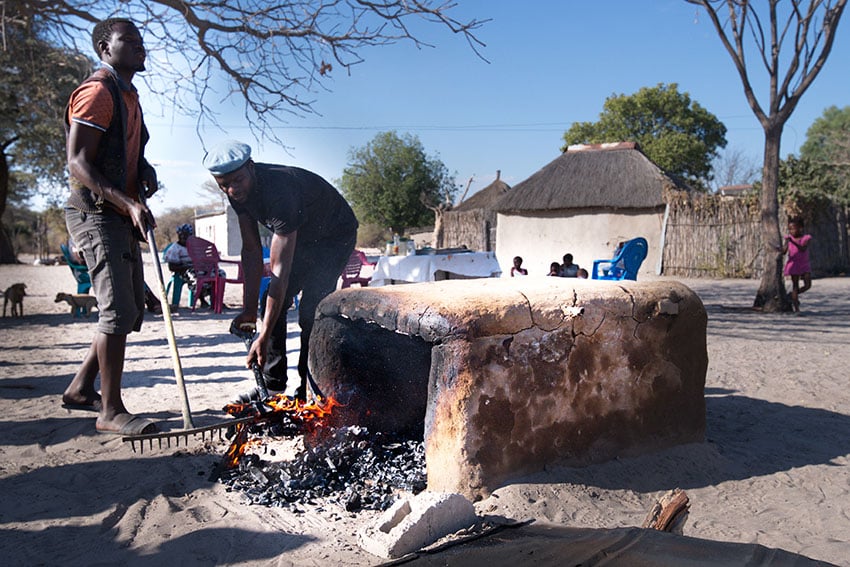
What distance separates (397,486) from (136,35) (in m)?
2.69

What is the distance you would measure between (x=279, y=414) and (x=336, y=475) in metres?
0.41

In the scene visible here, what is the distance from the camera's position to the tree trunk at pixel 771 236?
9.08 metres

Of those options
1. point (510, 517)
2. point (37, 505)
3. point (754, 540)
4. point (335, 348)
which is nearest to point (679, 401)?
point (754, 540)

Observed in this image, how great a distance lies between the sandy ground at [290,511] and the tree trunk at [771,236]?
492cm

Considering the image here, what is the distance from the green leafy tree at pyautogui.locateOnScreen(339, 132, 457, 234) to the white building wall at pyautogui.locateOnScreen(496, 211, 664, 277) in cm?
1504

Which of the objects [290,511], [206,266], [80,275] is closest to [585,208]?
[206,266]

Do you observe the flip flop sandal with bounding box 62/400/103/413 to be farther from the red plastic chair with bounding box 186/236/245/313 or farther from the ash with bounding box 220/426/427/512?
the red plastic chair with bounding box 186/236/245/313

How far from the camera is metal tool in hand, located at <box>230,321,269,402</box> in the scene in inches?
122

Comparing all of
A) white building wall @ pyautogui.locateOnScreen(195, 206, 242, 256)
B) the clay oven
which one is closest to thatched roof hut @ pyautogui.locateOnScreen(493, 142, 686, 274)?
the clay oven

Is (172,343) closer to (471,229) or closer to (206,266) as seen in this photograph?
(206,266)

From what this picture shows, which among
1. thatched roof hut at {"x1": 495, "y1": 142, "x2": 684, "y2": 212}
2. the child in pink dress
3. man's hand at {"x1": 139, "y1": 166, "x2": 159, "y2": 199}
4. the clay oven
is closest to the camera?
the clay oven

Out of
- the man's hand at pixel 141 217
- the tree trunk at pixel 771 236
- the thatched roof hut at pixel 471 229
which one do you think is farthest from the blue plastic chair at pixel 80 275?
the thatched roof hut at pixel 471 229

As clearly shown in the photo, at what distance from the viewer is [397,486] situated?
267 cm

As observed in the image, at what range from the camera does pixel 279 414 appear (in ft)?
9.44
